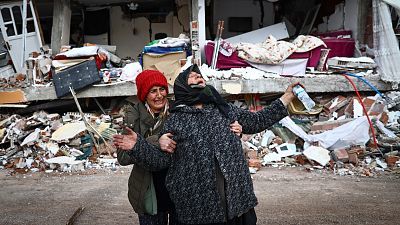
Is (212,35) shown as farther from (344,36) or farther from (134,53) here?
(344,36)

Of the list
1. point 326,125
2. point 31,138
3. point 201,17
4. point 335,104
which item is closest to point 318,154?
point 326,125

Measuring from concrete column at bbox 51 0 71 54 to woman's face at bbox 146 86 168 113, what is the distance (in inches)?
314

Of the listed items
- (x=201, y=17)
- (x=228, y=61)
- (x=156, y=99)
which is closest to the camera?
(x=156, y=99)

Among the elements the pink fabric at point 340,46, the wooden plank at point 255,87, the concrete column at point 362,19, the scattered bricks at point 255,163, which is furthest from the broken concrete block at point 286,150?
the concrete column at point 362,19

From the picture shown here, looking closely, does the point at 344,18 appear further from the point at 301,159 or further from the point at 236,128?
the point at 236,128

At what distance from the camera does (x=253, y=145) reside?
7008 millimetres

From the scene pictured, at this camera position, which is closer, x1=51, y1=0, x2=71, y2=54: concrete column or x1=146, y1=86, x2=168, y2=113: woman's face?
x1=146, y1=86, x2=168, y2=113: woman's face

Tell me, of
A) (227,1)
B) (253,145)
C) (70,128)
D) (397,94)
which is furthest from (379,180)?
(227,1)

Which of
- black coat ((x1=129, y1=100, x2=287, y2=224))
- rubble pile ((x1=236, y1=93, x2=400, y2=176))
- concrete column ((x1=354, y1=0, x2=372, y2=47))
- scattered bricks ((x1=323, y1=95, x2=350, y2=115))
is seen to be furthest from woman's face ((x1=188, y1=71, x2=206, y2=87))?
concrete column ((x1=354, y1=0, x2=372, y2=47))

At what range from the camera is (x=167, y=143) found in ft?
7.02

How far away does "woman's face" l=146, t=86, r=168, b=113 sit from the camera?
251 centimetres

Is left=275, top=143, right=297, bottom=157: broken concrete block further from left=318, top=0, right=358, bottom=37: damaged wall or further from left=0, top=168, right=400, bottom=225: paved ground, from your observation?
left=318, top=0, right=358, bottom=37: damaged wall

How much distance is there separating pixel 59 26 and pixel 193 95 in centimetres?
855

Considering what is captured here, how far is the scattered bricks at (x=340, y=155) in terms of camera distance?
6305mm
